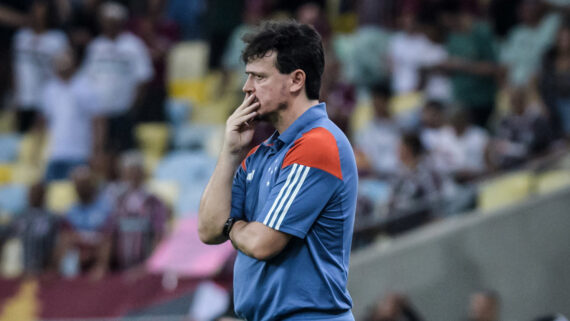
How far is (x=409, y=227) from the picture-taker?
311 inches

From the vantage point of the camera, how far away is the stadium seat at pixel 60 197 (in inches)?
384

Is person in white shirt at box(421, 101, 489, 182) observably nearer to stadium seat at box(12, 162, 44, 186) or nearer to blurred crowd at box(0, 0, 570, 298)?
blurred crowd at box(0, 0, 570, 298)

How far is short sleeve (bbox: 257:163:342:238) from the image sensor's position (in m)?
2.82

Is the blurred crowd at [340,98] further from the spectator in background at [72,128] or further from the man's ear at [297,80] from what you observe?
the man's ear at [297,80]

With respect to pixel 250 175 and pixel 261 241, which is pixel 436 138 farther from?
pixel 261 241

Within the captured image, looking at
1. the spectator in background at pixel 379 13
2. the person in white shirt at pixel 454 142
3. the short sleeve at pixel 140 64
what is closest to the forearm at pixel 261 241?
the person in white shirt at pixel 454 142

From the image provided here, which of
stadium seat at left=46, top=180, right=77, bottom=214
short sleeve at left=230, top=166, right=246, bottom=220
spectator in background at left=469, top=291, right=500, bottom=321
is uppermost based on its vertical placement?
short sleeve at left=230, top=166, right=246, bottom=220

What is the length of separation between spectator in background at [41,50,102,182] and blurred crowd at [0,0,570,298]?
16mm

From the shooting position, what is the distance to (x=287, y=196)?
2836 millimetres

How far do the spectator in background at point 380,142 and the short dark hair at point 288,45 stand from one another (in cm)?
562

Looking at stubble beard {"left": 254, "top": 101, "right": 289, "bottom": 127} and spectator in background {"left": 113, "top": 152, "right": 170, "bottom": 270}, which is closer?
stubble beard {"left": 254, "top": 101, "right": 289, "bottom": 127}

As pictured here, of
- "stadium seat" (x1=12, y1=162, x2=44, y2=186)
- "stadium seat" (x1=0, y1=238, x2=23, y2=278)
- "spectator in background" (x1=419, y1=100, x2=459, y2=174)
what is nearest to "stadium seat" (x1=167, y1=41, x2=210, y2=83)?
"stadium seat" (x1=12, y1=162, x2=44, y2=186)

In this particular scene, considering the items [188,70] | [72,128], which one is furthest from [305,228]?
[188,70]

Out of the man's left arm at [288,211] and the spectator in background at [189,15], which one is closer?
the man's left arm at [288,211]
